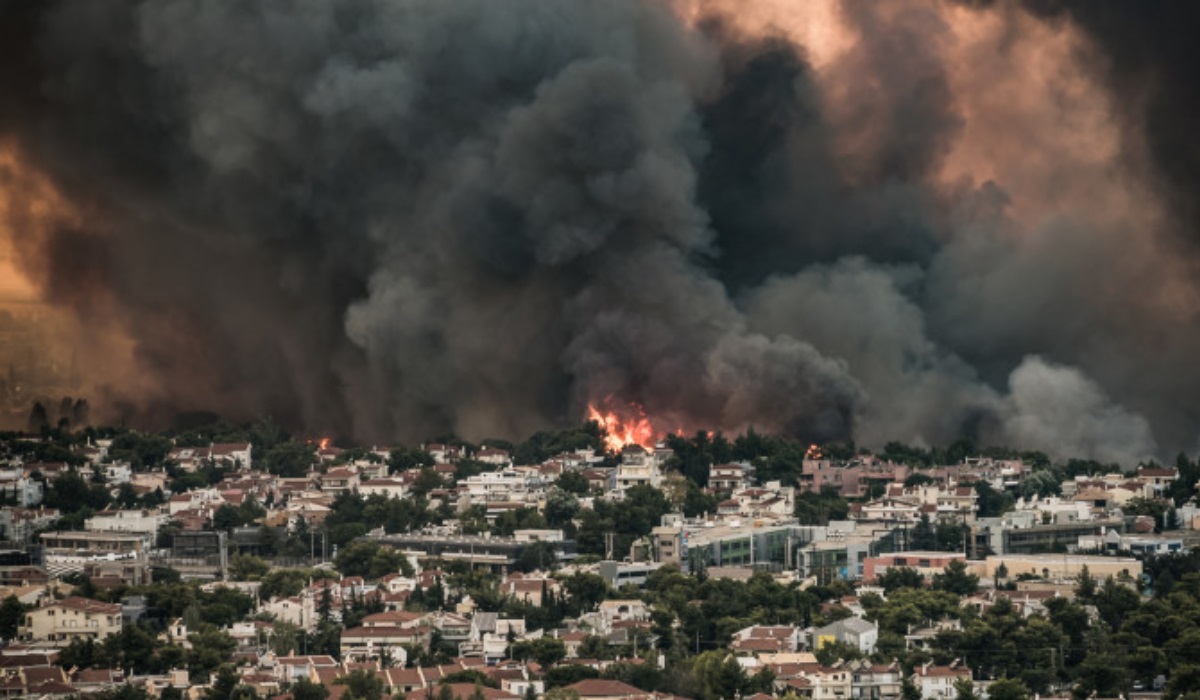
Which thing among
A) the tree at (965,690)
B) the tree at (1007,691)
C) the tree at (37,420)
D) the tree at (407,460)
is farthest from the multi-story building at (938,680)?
the tree at (37,420)

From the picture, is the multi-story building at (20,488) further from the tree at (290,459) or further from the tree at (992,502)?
the tree at (992,502)

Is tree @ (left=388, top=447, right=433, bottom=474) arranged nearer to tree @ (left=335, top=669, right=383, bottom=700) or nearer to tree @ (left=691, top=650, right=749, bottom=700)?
tree @ (left=691, top=650, right=749, bottom=700)

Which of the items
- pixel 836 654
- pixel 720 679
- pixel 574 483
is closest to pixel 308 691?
pixel 720 679

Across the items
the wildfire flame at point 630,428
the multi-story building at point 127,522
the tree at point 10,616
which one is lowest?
the tree at point 10,616

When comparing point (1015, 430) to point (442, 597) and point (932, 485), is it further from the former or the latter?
point (442, 597)

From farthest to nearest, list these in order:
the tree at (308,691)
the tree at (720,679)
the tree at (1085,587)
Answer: the tree at (1085,587), the tree at (720,679), the tree at (308,691)

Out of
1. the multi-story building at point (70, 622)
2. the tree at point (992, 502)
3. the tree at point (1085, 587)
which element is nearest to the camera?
the multi-story building at point (70, 622)
